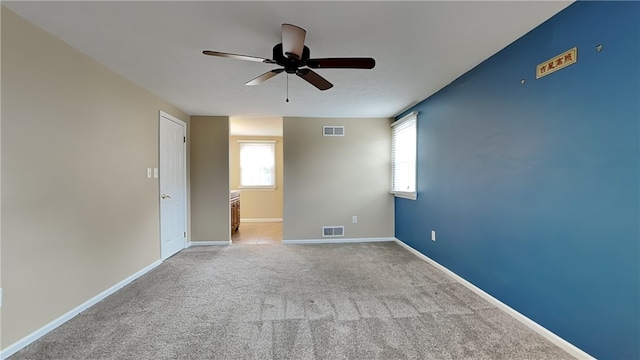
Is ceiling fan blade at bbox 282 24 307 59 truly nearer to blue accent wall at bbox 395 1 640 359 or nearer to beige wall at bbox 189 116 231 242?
blue accent wall at bbox 395 1 640 359

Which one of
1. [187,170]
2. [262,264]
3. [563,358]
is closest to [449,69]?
[563,358]

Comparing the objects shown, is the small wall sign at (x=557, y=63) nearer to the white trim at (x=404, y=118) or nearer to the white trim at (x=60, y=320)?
the white trim at (x=404, y=118)

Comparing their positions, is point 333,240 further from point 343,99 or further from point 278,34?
point 278,34

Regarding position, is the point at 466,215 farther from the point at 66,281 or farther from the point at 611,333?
the point at 66,281

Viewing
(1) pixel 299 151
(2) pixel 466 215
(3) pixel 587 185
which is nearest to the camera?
(3) pixel 587 185

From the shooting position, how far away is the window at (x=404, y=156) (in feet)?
13.1

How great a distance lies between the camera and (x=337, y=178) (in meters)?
4.80

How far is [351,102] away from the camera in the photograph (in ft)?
12.4

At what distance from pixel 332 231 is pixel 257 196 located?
2.98m

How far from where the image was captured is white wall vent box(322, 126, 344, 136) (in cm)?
478

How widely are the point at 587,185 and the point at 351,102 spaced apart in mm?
2730

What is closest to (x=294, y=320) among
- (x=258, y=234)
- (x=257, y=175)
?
(x=258, y=234)

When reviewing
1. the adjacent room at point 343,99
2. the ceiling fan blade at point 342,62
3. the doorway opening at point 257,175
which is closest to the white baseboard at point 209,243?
the adjacent room at point 343,99

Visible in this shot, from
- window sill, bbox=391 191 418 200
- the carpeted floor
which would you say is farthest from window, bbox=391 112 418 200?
the carpeted floor
